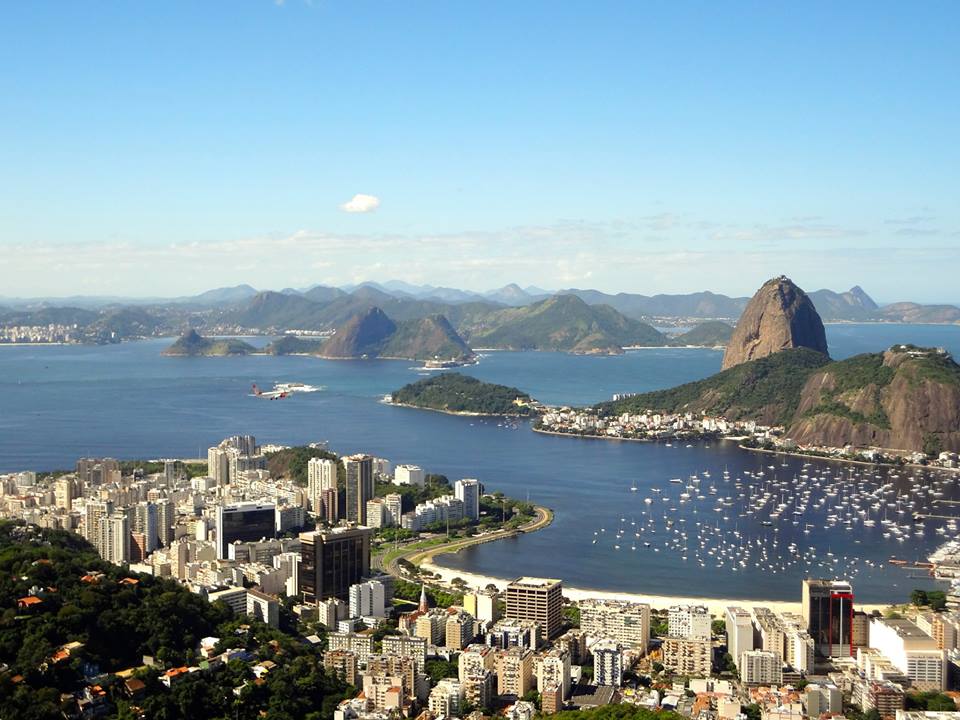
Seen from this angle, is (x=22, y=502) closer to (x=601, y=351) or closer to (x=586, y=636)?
(x=586, y=636)

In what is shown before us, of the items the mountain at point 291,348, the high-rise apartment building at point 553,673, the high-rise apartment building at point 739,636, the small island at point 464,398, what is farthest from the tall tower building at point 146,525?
the mountain at point 291,348

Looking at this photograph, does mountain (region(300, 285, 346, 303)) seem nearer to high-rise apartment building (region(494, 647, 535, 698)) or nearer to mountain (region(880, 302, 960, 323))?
mountain (region(880, 302, 960, 323))

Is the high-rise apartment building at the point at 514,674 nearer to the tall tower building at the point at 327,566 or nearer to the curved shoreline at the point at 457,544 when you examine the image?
the tall tower building at the point at 327,566

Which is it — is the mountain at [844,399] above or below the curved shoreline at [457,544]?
above

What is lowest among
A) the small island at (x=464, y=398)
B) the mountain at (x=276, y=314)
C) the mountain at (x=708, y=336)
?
the small island at (x=464, y=398)

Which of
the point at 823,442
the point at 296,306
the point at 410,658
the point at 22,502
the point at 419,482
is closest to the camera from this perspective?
the point at 410,658

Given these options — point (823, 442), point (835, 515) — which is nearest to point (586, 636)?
point (835, 515)

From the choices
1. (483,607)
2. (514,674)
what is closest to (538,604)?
(483,607)
